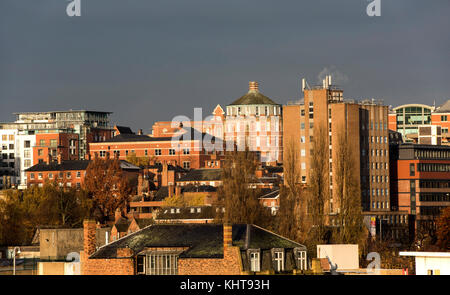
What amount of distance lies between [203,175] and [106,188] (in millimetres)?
17666

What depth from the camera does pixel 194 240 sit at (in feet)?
192

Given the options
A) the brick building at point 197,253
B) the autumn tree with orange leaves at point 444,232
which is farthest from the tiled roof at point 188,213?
the brick building at point 197,253

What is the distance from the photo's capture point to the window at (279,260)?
5710cm

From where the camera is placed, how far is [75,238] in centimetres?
9394

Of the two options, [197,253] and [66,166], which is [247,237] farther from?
[66,166]

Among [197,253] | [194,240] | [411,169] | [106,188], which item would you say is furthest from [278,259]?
[106,188]

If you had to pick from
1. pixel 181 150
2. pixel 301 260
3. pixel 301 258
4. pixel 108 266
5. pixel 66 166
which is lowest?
pixel 108 266

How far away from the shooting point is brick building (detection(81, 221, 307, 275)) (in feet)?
180

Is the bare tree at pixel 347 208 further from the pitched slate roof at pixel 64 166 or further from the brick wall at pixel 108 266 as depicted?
the pitched slate roof at pixel 64 166

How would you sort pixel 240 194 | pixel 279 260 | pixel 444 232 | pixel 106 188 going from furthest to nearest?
pixel 106 188
pixel 444 232
pixel 240 194
pixel 279 260

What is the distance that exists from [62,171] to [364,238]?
87.1 m

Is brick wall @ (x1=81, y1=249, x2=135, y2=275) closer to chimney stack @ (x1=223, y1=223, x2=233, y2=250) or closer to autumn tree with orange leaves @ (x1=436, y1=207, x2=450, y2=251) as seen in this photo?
chimney stack @ (x1=223, y1=223, x2=233, y2=250)

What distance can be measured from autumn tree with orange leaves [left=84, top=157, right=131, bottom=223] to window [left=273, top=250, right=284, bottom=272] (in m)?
84.9
